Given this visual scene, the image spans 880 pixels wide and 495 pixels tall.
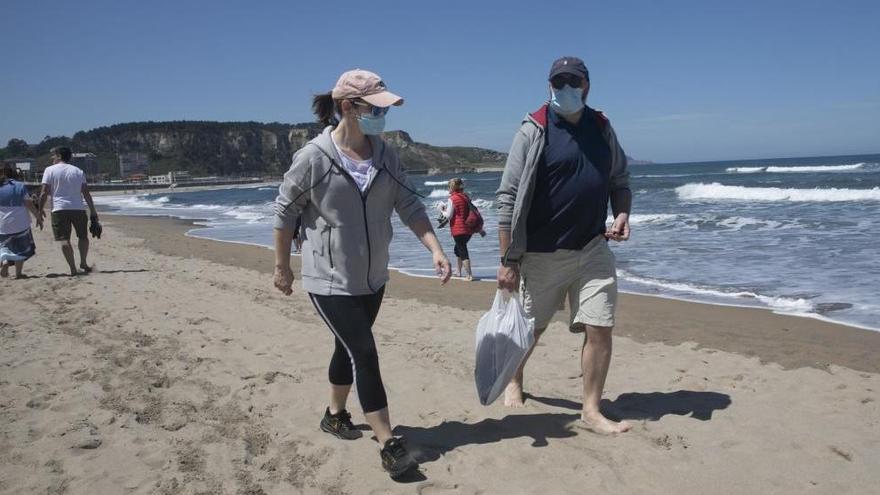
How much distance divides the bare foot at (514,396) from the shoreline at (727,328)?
239 centimetres

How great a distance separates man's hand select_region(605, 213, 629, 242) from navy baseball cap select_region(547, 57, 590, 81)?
75cm

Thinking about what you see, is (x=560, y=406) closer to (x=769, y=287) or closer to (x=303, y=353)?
(x=303, y=353)

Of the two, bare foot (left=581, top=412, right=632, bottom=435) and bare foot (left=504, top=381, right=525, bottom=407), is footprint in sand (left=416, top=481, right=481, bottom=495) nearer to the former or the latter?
bare foot (left=581, top=412, right=632, bottom=435)

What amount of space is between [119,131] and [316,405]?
178 meters

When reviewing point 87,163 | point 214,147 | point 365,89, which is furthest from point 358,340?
point 214,147

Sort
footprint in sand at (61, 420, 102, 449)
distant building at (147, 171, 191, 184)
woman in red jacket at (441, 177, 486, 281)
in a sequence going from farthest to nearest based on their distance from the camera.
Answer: distant building at (147, 171, 191, 184)
woman in red jacket at (441, 177, 486, 281)
footprint in sand at (61, 420, 102, 449)

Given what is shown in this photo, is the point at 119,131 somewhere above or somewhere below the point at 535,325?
above

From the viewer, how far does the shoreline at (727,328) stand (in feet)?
18.4

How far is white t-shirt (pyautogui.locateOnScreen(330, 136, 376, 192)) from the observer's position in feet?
10.4

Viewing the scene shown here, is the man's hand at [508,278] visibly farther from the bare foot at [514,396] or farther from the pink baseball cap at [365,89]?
the pink baseball cap at [365,89]

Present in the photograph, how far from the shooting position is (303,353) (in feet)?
17.1

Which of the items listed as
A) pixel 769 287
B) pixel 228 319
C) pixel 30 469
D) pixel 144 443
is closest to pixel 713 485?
pixel 144 443

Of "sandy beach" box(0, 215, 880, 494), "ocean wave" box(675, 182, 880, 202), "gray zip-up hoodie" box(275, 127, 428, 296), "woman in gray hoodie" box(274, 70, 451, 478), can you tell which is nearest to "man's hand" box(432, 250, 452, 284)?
"woman in gray hoodie" box(274, 70, 451, 478)

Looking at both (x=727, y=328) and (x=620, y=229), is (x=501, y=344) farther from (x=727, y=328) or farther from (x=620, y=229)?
(x=727, y=328)
